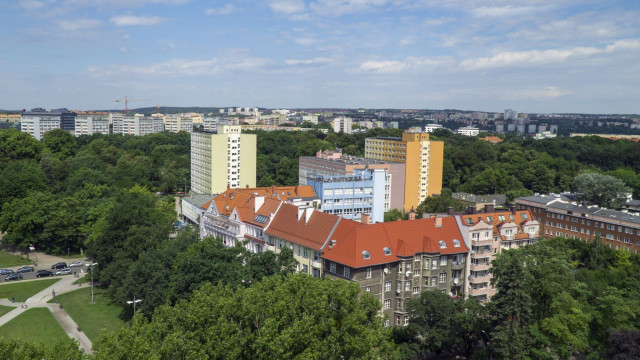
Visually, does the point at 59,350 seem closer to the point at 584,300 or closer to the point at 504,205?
the point at 584,300

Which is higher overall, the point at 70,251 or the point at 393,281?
the point at 393,281

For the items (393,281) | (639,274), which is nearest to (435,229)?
(393,281)

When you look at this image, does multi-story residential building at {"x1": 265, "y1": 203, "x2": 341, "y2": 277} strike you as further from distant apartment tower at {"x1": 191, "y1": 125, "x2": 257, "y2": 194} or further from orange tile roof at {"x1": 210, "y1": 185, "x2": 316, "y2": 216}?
distant apartment tower at {"x1": 191, "y1": 125, "x2": 257, "y2": 194}

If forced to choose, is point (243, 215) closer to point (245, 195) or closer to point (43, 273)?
→ point (245, 195)

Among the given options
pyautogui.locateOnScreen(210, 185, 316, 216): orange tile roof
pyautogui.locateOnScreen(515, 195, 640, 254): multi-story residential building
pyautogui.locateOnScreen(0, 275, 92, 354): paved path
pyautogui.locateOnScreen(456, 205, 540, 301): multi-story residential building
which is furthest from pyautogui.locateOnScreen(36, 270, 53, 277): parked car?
pyautogui.locateOnScreen(515, 195, 640, 254): multi-story residential building

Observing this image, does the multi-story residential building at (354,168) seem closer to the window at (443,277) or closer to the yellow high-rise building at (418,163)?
the yellow high-rise building at (418,163)
